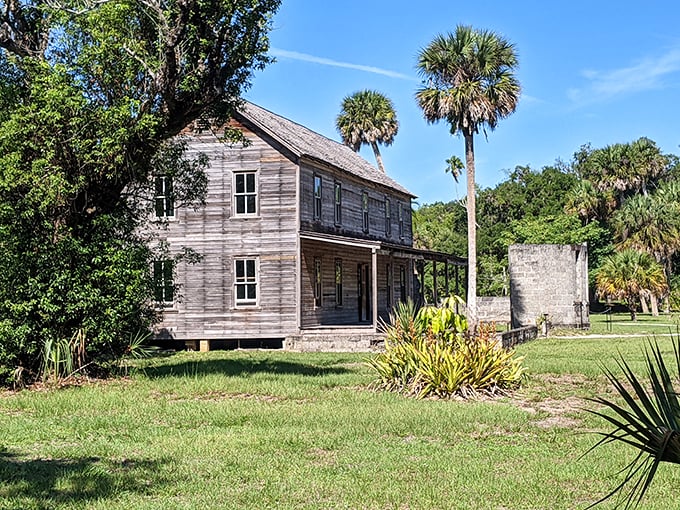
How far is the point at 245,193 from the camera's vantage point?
1073 inches

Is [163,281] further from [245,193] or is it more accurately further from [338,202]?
[338,202]

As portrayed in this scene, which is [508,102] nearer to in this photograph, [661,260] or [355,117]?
[355,117]

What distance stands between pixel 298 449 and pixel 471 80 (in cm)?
2750

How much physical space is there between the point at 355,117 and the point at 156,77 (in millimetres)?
41207

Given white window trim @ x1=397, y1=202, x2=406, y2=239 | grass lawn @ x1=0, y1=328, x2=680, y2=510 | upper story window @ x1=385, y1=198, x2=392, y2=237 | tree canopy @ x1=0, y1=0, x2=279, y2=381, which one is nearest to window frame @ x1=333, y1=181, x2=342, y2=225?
upper story window @ x1=385, y1=198, x2=392, y2=237

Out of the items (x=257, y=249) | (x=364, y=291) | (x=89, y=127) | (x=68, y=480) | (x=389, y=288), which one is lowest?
(x=68, y=480)

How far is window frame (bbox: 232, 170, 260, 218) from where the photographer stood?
2708 cm

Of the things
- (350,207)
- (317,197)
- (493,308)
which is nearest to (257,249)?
(317,197)

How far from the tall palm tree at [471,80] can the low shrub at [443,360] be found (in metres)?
19.4

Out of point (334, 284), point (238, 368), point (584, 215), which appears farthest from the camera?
point (584, 215)

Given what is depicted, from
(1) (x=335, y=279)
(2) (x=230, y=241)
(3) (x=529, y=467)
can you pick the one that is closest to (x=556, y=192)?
(1) (x=335, y=279)

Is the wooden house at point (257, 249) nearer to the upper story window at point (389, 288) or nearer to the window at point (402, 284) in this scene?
the upper story window at point (389, 288)

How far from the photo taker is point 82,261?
16453mm

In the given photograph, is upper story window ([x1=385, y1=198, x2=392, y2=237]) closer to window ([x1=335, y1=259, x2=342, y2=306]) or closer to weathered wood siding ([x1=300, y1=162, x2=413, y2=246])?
weathered wood siding ([x1=300, y1=162, x2=413, y2=246])
